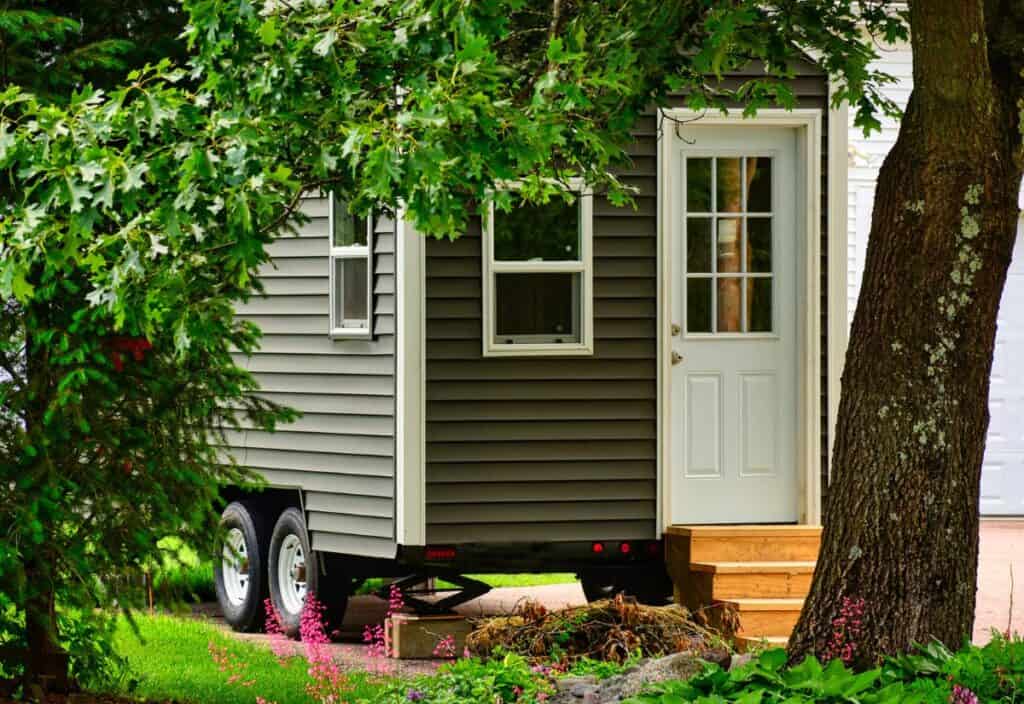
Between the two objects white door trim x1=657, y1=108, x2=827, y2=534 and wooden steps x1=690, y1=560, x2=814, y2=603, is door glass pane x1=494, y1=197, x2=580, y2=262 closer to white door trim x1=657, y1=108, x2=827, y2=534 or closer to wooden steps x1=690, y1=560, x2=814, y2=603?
white door trim x1=657, y1=108, x2=827, y2=534

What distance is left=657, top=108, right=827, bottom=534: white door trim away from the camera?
10188 millimetres

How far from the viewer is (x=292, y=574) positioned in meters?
11.0

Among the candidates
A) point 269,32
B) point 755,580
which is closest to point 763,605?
point 755,580

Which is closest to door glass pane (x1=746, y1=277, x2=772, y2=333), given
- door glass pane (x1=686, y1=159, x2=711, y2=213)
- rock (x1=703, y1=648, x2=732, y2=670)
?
door glass pane (x1=686, y1=159, x2=711, y2=213)

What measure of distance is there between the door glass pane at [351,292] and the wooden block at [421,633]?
1798mm

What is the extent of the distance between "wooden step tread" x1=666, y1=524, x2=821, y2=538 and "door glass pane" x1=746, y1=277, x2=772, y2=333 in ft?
3.94

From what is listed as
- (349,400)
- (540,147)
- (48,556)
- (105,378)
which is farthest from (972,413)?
(349,400)

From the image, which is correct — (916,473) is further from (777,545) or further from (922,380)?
(777,545)

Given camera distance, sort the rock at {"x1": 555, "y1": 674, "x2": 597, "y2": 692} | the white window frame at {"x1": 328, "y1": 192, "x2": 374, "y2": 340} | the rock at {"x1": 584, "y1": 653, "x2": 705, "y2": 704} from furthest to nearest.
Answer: the white window frame at {"x1": 328, "y1": 192, "x2": 374, "y2": 340}
the rock at {"x1": 555, "y1": 674, "x2": 597, "y2": 692}
the rock at {"x1": 584, "y1": 653, "x2": 705, "y2": 704}

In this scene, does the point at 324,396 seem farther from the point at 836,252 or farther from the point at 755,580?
the point at 836,252

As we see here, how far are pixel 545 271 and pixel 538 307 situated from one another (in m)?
0.22

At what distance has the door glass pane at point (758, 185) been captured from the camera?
10.4 metres

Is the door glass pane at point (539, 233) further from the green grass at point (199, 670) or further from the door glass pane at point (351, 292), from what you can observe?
the green grass at point (199, 670)

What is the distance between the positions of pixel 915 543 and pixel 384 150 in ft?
8.15
